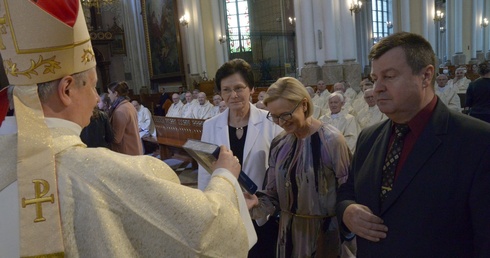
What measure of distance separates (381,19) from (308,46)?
16.5 metres

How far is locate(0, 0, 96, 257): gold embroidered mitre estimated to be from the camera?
0.99 meters

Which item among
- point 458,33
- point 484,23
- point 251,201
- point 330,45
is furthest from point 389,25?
point 251,201

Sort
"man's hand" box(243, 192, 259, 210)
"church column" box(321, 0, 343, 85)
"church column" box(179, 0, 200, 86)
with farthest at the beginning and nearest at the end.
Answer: "church column" box(179, 0, 200, 86) → "church column" box(321, 0, 343, 85) → "man's hand" box(243, 192, 259, 210)

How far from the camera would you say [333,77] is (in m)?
12.6

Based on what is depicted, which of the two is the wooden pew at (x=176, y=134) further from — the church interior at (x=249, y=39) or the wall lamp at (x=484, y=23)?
the wall lamp at (x=484, y=23)

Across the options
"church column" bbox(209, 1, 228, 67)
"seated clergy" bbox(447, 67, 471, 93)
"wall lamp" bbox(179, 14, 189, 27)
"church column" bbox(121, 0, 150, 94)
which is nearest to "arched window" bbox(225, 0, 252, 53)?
"church column" bbox(209, 1, 228, 67)

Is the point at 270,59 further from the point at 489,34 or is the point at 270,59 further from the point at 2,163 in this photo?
the point at 2,163

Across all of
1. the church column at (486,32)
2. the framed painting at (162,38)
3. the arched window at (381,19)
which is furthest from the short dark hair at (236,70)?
the church column at (486,32)

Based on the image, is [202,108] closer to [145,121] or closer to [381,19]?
[145,121]

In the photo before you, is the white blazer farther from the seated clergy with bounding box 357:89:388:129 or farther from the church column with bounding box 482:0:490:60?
the church column with bounding box 482:0:490:60

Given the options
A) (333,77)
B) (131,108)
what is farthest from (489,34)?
(131,108)

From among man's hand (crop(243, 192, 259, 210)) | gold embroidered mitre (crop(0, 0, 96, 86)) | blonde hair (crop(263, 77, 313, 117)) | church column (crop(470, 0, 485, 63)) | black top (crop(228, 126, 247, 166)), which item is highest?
church column (crop(470, 0, 485, 63))

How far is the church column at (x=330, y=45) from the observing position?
40.5ft

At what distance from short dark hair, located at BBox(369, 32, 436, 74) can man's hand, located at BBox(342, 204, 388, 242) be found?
612 mm
